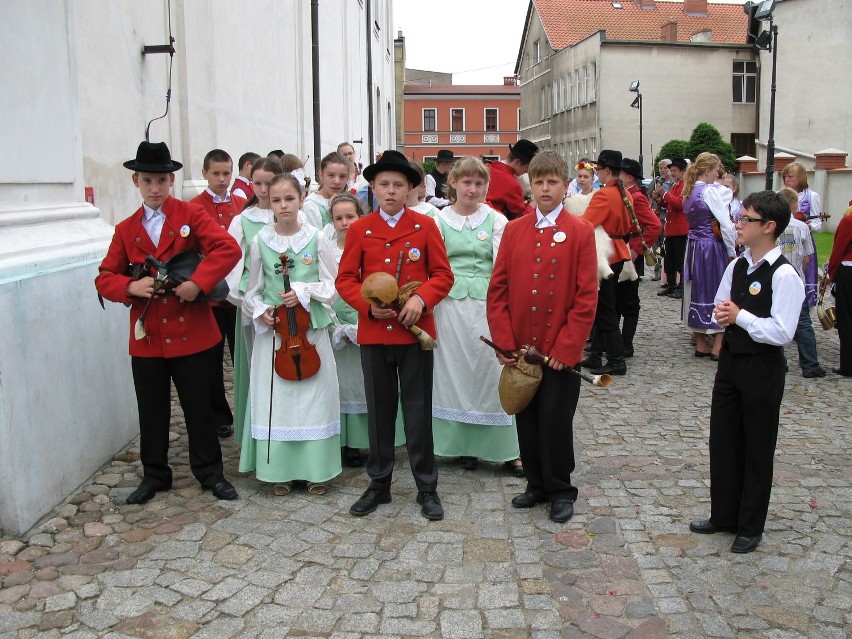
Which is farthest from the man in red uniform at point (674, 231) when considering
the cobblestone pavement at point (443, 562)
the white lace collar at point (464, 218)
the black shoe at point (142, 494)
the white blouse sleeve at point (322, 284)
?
the black shoe at point (142, 494)

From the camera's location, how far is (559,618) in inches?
154

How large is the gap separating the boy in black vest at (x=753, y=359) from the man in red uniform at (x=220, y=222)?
3.58m

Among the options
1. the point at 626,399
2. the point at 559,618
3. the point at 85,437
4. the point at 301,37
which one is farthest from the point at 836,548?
the point at 301,37

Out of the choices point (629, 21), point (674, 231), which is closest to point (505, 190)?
point (674, 231)

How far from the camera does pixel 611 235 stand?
872cm

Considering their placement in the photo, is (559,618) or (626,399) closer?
(559,618)

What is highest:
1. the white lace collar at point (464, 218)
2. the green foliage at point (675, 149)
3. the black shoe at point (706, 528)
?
the green foliage at point (675, 149)

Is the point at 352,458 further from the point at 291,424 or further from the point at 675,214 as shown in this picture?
the point at 675,214

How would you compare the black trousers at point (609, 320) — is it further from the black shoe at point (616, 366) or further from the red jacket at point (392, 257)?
the red jacket at point (392, 257)

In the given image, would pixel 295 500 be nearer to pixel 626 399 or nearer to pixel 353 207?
pixel 353 207

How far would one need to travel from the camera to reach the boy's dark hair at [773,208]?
4496 mm

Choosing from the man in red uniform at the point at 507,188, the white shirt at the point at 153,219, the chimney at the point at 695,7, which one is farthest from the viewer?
the chimney at the point at 695,7

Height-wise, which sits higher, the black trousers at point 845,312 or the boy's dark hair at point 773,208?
the boy's dark hair at point 773,208

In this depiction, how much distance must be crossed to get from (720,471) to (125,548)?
3.01 metres
